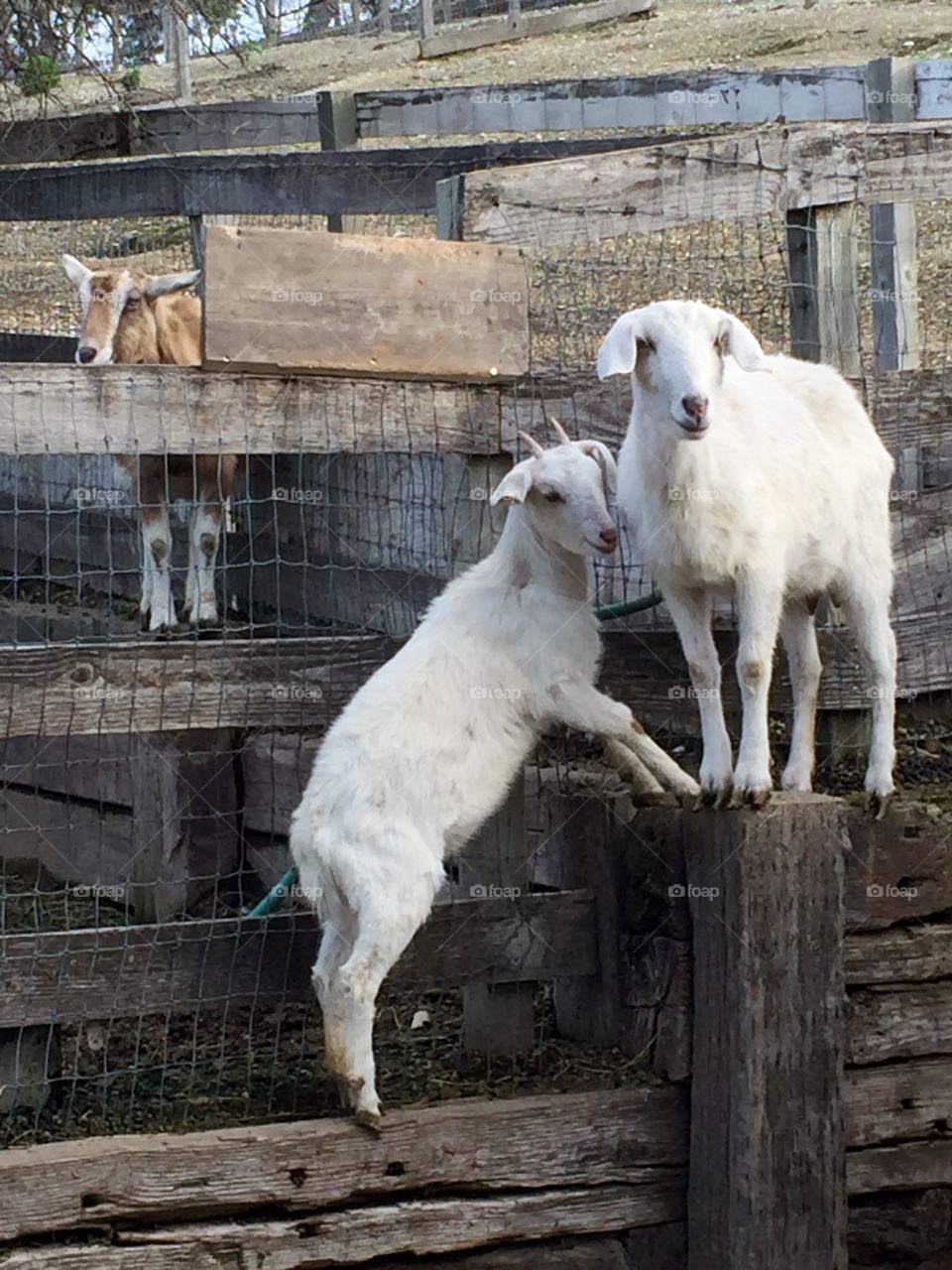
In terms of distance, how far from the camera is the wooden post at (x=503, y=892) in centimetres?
489

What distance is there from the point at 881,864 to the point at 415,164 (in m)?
4.12

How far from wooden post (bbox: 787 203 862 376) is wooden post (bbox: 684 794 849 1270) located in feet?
4.77

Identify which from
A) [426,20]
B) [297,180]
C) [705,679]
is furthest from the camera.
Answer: [426,20]

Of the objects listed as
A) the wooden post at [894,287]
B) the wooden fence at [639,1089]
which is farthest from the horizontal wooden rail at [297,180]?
the wooden fence at [639,1089]

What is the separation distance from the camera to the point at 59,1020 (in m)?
4.44

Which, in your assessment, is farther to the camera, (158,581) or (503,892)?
(158,581)

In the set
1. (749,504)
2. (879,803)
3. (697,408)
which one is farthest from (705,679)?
(697,408)

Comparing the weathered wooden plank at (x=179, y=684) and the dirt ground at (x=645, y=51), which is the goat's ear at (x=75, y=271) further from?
the dirt ground at (x=645, y=51)

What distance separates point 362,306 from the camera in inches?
184

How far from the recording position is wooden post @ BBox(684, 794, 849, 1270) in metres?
4.50

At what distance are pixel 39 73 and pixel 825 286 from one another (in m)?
6.35

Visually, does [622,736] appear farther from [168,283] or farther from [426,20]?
[426,20]

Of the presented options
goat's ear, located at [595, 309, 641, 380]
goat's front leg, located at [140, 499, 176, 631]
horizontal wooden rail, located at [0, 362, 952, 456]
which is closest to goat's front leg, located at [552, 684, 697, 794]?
horizontal wooden rail, located at [0, 362, 952, 456]

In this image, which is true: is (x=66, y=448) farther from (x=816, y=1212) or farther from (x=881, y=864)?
(x=816, y=1212)
